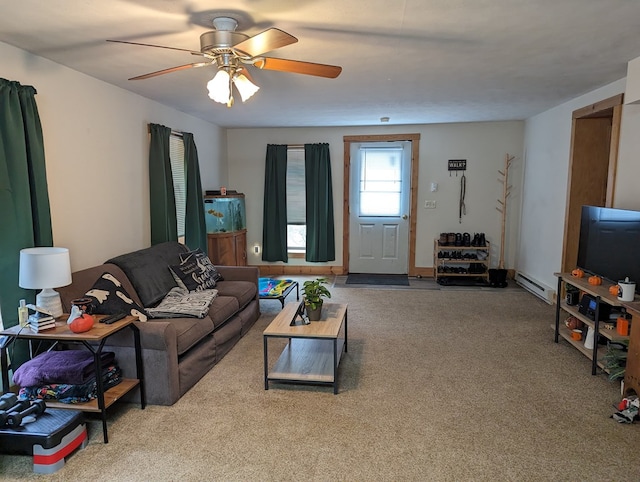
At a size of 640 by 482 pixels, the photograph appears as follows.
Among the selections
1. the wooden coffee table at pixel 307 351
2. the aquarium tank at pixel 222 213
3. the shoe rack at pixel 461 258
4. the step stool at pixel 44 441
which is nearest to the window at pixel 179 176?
the aquarium tank at pixel 222 213

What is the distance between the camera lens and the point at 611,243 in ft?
10.6

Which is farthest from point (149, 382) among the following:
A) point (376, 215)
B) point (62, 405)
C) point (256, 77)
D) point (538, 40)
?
point (376, 215)

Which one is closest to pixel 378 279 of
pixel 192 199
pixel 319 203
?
pixel 319 203

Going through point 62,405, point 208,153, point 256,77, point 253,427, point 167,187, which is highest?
point 256,77

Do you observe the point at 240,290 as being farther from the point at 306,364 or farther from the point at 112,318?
the point at 112,318

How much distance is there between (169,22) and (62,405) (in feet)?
7.28

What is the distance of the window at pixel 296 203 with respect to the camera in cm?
657

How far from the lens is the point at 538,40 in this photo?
258 cm

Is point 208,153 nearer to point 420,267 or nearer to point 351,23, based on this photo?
point 420,267

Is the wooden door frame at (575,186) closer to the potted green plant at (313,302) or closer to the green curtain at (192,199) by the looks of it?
the potted green plant at (313,302)

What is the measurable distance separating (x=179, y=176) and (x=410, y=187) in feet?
11.0

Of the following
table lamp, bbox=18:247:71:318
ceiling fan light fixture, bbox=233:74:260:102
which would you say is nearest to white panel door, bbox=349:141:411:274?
ceiling fan light fixture, bbox=233:74:260:102

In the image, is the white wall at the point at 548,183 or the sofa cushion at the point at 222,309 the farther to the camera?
the white wall at the point at 548,183

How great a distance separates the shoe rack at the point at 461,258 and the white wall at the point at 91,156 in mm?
4008
